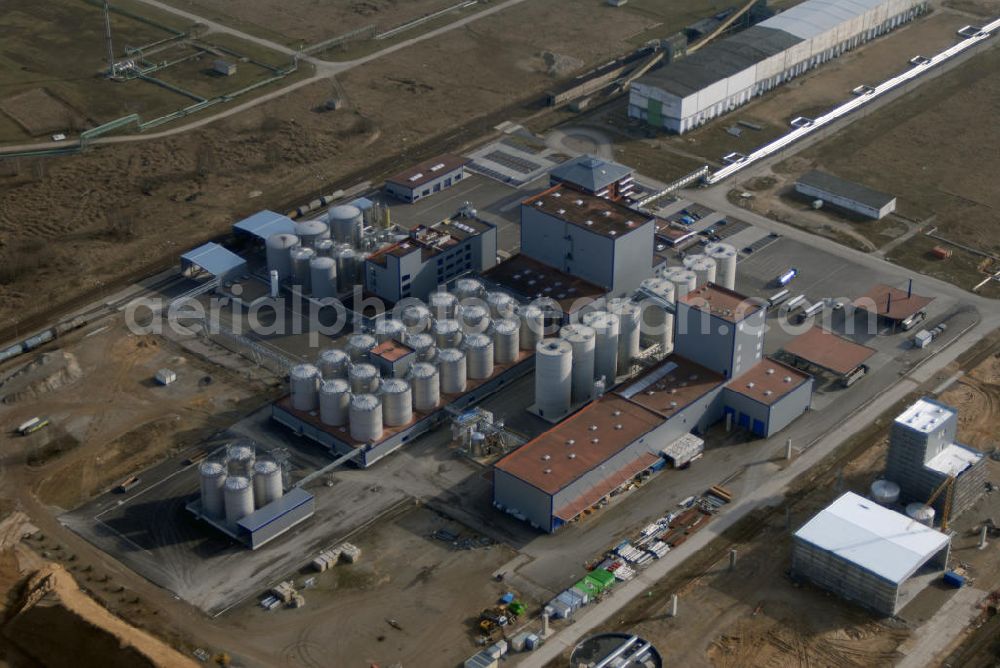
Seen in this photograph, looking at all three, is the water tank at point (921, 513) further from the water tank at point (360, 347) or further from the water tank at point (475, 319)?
the water tank at point (360, 347)

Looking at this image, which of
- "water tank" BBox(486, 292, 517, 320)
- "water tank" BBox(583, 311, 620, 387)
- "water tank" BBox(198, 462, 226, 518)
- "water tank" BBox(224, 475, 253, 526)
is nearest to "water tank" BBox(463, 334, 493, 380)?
"water tank" BBox(486, 292, 517, 320)

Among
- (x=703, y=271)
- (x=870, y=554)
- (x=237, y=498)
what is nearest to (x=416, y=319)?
(x=237, y=498)

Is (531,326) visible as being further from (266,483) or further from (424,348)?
Answer: (266,483)

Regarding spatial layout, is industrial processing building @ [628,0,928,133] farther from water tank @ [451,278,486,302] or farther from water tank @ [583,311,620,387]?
water tank @ [583,311,620,387]

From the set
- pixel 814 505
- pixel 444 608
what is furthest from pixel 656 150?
pixel 444 608

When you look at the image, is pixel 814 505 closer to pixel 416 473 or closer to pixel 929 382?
pixel 929 382

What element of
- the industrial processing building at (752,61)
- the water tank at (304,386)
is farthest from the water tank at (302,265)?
the industrial processing building at (752,61)

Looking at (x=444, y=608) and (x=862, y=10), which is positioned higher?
(x=862, y=10)
